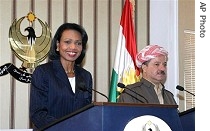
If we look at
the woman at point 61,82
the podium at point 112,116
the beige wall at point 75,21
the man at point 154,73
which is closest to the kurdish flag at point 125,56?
the beige wall at point 75,21

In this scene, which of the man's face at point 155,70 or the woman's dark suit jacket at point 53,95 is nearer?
the woman's dark suit jacket at point 53,95

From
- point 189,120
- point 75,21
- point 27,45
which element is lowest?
point 189,120

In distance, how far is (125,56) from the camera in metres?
4.23

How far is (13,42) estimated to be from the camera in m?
4.16

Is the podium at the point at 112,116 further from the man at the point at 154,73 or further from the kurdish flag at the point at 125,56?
the kurdish flag at the point at 125,56

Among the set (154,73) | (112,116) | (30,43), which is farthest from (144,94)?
(30,43)

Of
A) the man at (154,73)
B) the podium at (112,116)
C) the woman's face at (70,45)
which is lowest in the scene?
the podium at (112,116)

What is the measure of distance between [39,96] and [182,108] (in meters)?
2.49

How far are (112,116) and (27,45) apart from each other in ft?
8.80

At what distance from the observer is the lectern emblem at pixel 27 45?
4.14m

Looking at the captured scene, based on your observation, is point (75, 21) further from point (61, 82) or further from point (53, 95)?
point (53, 95)

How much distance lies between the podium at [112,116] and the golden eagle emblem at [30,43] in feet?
7.73
